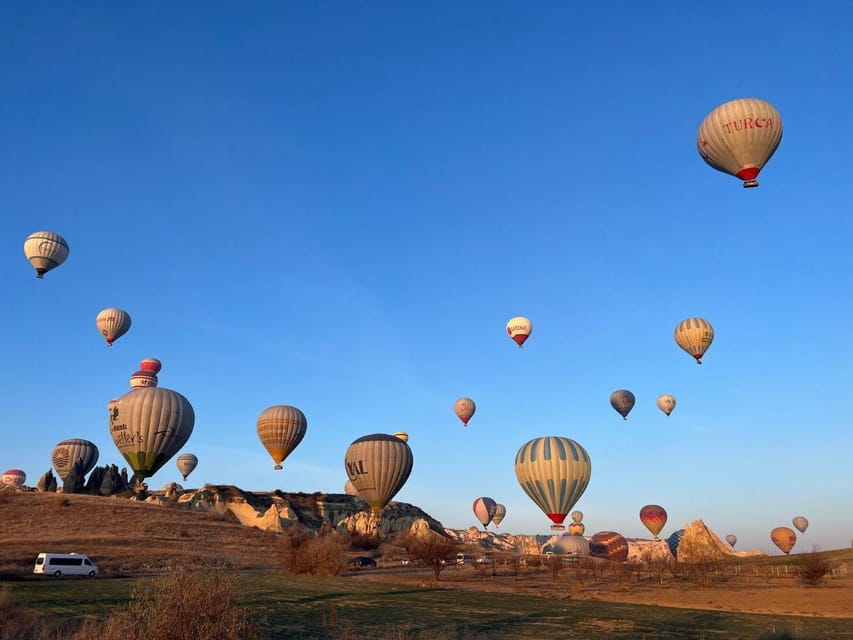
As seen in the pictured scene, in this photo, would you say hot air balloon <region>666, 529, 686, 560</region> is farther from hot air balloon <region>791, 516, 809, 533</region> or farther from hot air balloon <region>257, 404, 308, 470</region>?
hot air balloon <region>257, 404, 308, 470</region>

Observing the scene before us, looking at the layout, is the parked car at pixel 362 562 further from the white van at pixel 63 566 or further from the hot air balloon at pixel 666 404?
the hot air balloon at pixel 666 404

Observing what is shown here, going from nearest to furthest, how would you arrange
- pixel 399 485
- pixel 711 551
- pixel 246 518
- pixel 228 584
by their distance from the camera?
pixel 228 584 → pixel 399 485 → pixel 711 551 → pixel 246 518

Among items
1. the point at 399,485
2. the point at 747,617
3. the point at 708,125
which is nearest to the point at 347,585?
the point at 747,617

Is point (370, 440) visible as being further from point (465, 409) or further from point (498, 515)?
point (498, 515)

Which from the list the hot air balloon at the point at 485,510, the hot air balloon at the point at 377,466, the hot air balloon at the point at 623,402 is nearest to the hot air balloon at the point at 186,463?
the hot air balloon at the point at 485,510

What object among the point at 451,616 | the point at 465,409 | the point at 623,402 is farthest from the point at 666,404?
the point at 451,616

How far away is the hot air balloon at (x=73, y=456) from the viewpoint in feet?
357

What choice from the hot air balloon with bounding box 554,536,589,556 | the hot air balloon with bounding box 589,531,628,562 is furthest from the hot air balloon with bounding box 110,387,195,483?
the hot air balloon with bounding box 589,531,628,562

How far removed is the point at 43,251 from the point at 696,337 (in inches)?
2964

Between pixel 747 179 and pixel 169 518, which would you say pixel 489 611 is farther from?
pixel 169 518

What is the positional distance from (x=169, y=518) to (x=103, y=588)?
46.7 m

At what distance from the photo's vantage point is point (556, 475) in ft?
211

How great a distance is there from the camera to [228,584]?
11.9 metres

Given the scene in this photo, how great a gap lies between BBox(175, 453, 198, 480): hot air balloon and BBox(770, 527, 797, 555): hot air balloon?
379 ft
